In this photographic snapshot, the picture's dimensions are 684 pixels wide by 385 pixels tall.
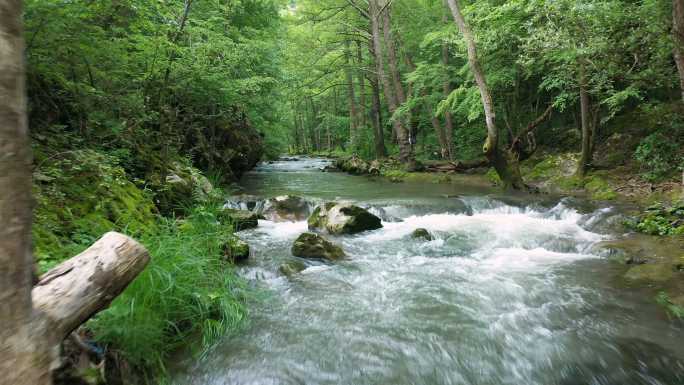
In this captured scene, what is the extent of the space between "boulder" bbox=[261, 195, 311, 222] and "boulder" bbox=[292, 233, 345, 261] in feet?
9.83

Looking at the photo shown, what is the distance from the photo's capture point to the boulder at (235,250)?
577cm

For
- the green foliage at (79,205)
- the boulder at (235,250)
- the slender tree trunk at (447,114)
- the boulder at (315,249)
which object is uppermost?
the slender tree trunk at (447,114)

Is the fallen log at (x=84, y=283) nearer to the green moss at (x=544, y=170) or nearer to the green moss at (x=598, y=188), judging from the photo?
the green moss at (x=598, y=188)

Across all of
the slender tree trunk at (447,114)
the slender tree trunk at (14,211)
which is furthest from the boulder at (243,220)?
the slender tree trunk at (447,114)

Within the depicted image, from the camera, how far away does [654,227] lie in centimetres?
686

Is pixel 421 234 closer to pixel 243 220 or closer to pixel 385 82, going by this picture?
pixel 243 220

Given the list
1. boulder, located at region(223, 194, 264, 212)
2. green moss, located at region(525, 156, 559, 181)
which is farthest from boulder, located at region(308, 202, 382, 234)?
green moss, located at region(525, 156, 559, 181)

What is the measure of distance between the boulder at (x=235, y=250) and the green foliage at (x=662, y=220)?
282 inches

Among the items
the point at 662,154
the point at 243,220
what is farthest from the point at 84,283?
the point at 662,154

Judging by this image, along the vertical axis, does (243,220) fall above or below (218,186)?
below

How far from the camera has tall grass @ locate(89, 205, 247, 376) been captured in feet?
9.95

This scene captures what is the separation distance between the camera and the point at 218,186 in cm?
926

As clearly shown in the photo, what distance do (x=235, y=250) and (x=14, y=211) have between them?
14.7ft

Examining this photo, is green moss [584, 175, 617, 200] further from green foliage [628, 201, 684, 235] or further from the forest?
green foliage [628, 201, 684, 235]
